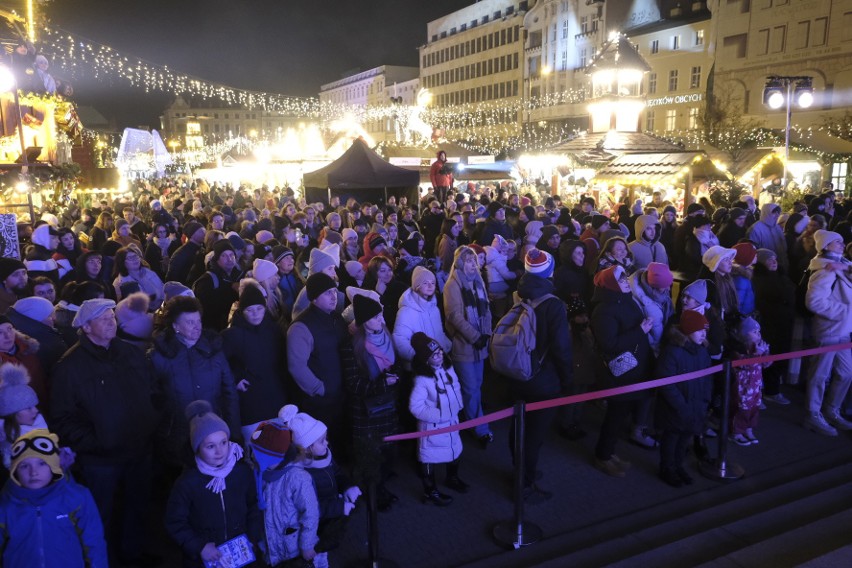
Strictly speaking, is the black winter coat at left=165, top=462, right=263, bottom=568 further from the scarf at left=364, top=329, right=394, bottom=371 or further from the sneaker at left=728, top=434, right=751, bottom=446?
the sneaker at left=728, top=434, right=751, bottom=446

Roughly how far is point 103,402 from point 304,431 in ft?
4.11

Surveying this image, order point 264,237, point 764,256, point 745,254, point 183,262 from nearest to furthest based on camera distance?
1. point 745,254
2. point 764,256
3. point 183,262
4. point 264,237

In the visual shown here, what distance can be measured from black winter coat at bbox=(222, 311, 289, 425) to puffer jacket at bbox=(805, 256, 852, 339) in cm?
491

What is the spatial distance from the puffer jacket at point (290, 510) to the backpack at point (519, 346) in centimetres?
188

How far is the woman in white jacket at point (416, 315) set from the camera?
207 inches

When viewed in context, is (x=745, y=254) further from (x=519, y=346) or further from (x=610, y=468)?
(x=519, y=346)

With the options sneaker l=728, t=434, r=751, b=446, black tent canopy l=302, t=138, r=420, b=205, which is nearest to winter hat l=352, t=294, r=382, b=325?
sneaker l=728, t=434, r=751, b=446

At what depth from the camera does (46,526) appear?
304 cm

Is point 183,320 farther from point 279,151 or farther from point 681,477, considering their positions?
point 279,151

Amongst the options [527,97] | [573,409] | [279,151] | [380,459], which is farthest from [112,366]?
[527,97]

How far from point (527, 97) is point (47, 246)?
187 feet

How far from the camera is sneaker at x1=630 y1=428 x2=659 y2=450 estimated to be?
19.2 feet

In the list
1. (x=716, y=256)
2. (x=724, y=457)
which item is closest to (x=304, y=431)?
(x=724, y=457)

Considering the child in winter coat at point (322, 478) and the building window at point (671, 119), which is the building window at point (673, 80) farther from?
the child in winter coat at point (322, 478)
